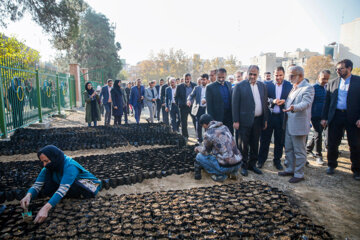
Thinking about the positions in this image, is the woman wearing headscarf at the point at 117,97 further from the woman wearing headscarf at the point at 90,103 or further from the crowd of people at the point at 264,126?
the crowd of people at the point at 264,126

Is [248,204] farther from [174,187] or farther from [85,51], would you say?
[85,51]

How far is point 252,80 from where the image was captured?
13.5ft

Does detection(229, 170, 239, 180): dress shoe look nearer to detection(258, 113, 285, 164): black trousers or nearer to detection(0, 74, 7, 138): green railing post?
detection(258, 113, 285, 164): black trousers

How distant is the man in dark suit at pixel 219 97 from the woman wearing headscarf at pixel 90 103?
16.4 ft

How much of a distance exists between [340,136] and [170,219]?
3720mm

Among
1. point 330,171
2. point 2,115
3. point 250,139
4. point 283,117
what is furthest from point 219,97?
point 2,115

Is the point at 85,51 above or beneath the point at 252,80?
above

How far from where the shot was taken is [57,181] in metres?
2.92

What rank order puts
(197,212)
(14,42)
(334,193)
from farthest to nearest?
(14,42)
(334,193)
(197,212)

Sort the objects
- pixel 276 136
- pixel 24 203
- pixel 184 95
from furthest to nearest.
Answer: pixel 184 95 < pixel 276 136 < pixel 24 203

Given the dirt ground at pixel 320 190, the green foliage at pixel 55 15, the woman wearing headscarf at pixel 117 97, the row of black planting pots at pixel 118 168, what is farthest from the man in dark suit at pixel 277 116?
the green foliage at pixel 55 15

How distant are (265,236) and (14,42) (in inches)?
723

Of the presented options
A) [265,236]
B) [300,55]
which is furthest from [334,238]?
[300,55]

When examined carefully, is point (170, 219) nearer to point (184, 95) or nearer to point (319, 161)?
point (319, 161)
